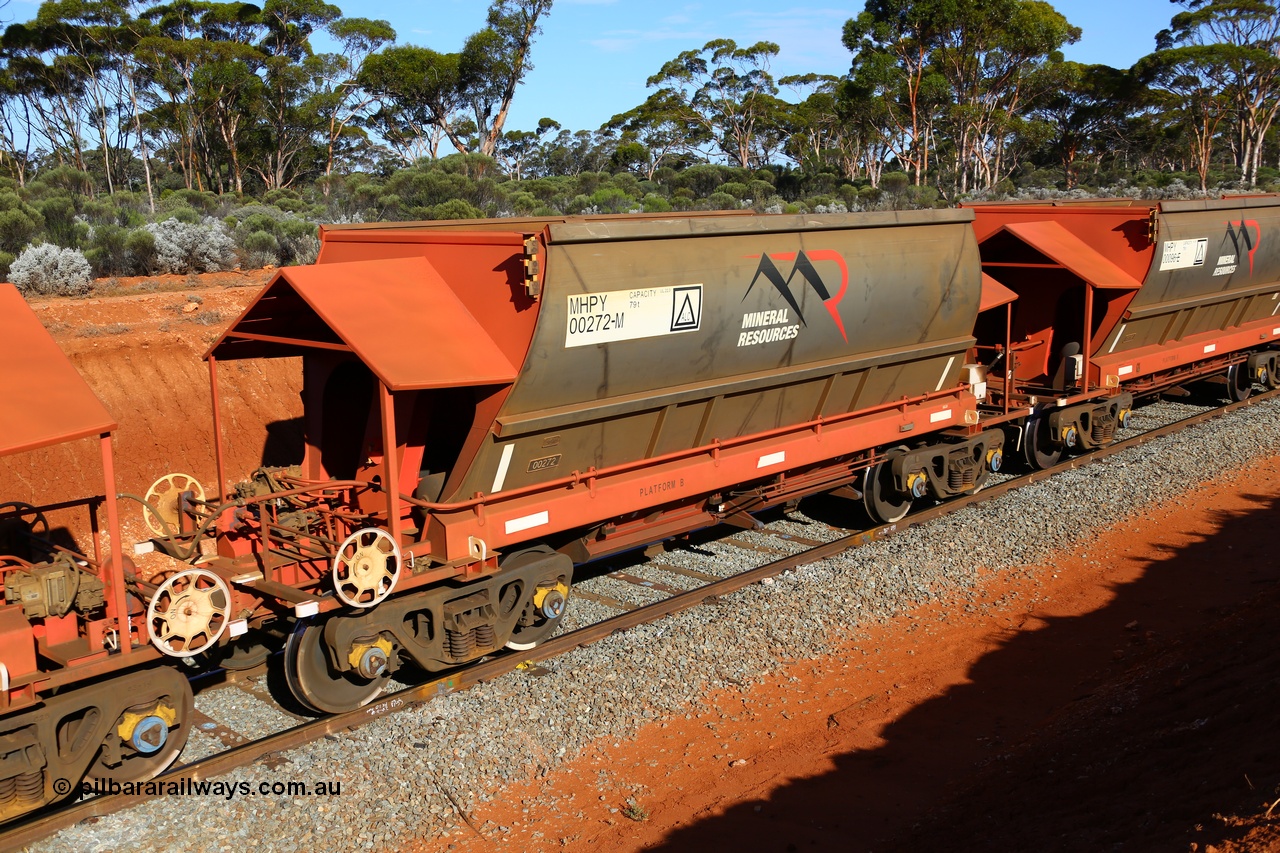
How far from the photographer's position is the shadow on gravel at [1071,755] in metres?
5.19

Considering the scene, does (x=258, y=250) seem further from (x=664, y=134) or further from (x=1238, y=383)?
(x=664, y=134)

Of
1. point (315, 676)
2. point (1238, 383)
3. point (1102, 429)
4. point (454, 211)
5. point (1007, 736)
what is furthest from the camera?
point (454, 211)

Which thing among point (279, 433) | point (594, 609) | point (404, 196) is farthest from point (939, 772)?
point (404, 196)

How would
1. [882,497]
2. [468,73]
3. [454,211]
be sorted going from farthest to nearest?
[468,73], [454,211], [882,497]

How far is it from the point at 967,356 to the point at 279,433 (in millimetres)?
8781

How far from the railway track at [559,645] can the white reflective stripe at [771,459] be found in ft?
3.22

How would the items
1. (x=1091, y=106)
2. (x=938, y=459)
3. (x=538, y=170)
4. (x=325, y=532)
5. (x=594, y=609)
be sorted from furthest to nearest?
(x=538, y=170) < (x=1091, y=106) < (x=938, y=459) < (x=594, y=609) < (x=325, y=532)

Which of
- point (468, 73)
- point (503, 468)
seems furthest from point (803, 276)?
point (468, 73)

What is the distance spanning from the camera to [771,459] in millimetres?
10109

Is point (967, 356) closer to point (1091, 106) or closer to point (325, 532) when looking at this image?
point (325, 532)

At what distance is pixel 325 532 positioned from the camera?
328 inches

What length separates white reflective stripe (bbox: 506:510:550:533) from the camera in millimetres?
8055

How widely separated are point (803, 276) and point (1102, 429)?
676 centimetres

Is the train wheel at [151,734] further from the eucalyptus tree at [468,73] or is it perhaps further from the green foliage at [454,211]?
the eucalyptus tree at [468,73]
